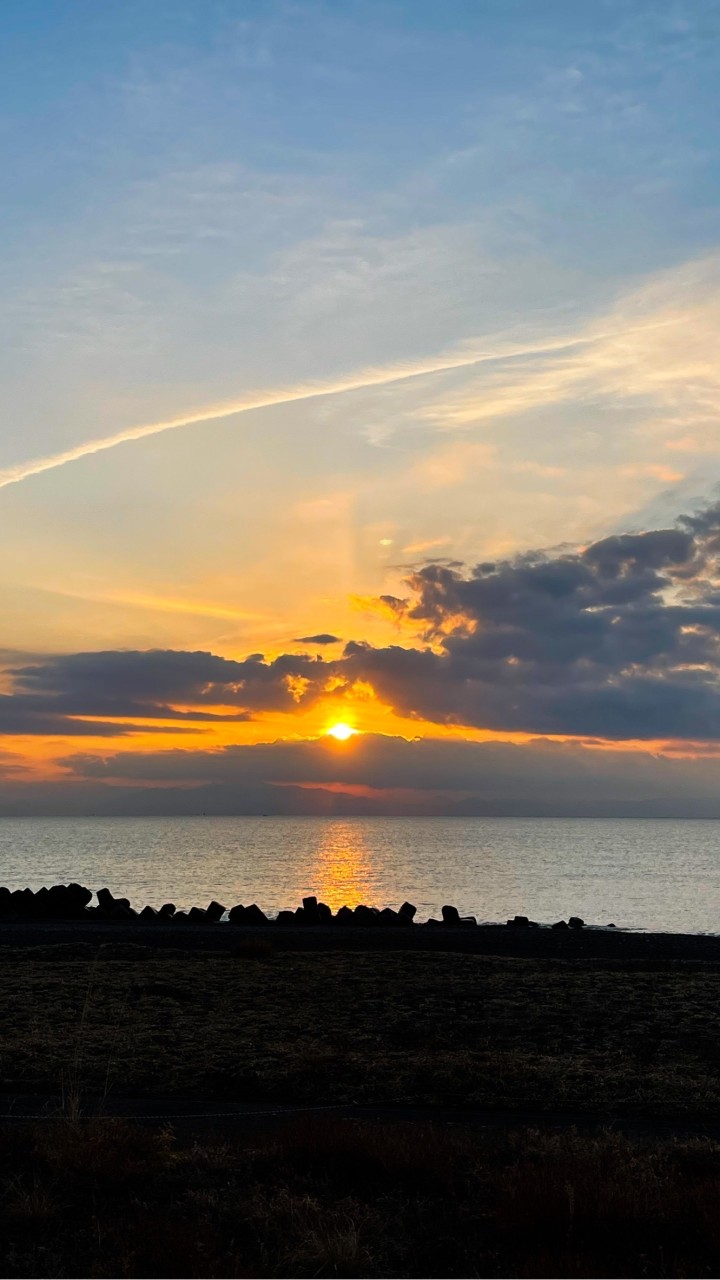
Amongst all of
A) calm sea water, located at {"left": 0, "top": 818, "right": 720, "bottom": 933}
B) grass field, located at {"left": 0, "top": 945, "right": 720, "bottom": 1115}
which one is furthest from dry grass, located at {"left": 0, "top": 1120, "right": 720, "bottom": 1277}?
calm sea water, located at {"left": 0, "top": 818, "right": 720, "bottom": 933}

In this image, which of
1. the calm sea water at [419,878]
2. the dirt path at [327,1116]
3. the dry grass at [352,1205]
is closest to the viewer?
the dry grass at [352,1205]

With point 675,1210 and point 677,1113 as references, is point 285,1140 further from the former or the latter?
point 677,1113

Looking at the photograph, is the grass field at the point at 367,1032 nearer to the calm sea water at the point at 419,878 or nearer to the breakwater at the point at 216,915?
the breakwater at the point at 216,915

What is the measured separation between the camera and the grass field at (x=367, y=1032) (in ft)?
45.5

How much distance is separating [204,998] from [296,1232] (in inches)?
519

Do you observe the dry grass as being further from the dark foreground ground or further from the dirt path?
the dirt path

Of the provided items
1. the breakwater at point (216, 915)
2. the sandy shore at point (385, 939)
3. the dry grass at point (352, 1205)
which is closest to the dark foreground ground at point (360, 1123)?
the dry grass at point (352, 1205)

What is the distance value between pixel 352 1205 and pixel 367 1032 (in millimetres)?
8870

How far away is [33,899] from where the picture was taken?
49.7 meters

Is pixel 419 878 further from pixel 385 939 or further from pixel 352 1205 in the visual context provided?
pixel 352 1205

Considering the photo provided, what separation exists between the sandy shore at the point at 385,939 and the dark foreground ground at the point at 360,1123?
8.88 meters

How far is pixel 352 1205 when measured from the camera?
8.92 m

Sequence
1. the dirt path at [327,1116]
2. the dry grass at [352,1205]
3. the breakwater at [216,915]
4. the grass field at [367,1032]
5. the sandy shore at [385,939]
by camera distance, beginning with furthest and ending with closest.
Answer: the breakwater at [216,915] < the sandy shore at [385,939] < the grass field at [367,1032] < the dirt path at [327,1116] < the dry grass at [352,1205]

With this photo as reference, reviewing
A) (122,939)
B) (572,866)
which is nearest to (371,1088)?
(122,939)
